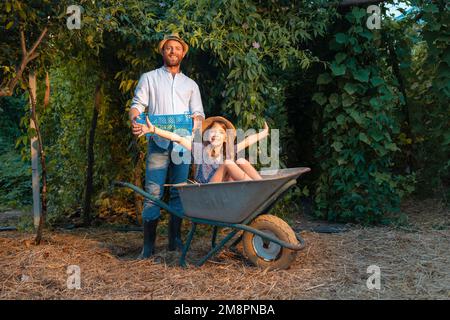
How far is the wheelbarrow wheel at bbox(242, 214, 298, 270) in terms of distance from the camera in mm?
Result: 2992

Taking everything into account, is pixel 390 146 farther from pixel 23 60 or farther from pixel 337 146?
pixel 23 60

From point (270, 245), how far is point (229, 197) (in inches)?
17.0

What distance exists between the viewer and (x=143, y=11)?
400 centimetres

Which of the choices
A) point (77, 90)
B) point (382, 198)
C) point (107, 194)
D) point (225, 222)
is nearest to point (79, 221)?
point (107, 194)

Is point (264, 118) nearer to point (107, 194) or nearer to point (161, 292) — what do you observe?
point (107, 194)

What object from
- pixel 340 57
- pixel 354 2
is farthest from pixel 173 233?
pixel 354 2

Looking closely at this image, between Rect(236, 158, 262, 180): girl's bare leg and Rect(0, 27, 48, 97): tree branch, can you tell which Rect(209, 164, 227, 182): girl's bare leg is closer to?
Rect(236, 158, 262, 180): girl's bare leg

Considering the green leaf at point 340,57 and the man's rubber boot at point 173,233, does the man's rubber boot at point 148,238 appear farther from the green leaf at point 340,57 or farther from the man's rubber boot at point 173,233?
the green leaf at point 340,57

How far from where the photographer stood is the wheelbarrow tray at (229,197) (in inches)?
113

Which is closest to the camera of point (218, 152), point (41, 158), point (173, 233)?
point (218, 152)

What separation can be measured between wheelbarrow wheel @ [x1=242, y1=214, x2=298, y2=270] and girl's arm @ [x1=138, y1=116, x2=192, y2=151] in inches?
25.2

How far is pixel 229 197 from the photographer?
2.92m

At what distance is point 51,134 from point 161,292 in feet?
10.0

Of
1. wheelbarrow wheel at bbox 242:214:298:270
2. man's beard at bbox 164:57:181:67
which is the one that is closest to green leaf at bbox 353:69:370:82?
man's beard at bbox 164:57:181:67
